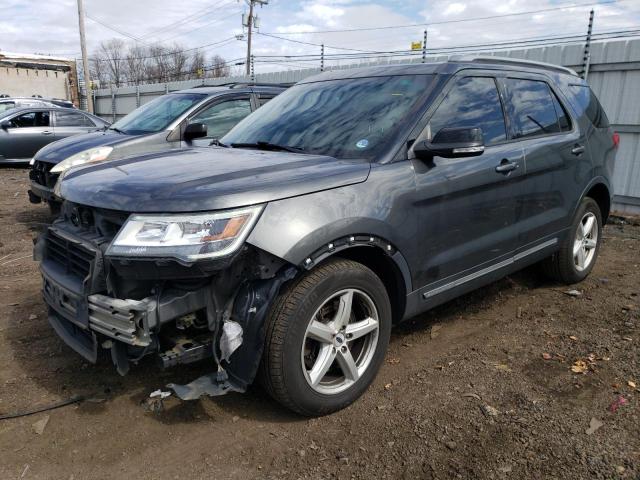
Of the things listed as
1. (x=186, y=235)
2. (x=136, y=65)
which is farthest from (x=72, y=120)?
(x=136, y=65)

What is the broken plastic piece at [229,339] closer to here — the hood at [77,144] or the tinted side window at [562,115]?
the tinted side window at [562,115]

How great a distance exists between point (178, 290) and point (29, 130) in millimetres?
12295

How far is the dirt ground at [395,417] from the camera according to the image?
2457 mm

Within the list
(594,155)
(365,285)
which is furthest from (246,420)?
(594,155)

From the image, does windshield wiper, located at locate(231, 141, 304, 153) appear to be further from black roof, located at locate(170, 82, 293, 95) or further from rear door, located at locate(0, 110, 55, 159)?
rear door, located at locate(0, 110, 55, 159)

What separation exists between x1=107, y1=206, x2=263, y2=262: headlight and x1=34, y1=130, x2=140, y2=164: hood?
4331mm

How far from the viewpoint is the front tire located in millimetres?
2523

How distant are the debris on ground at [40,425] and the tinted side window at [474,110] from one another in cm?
268

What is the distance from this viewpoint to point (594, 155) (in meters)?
4.57

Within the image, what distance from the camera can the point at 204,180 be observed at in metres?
2.56

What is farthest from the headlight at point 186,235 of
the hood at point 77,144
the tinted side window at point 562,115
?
the hood at point 77,144

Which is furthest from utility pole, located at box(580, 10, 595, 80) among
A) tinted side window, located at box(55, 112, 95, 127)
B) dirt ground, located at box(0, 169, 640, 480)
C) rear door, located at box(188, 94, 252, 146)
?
tinted side window, located at box(55, 112, 95, 127)

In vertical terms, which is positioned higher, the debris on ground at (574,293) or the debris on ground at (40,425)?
the debris on ground at (574,293)

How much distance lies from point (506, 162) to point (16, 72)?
35.9m
